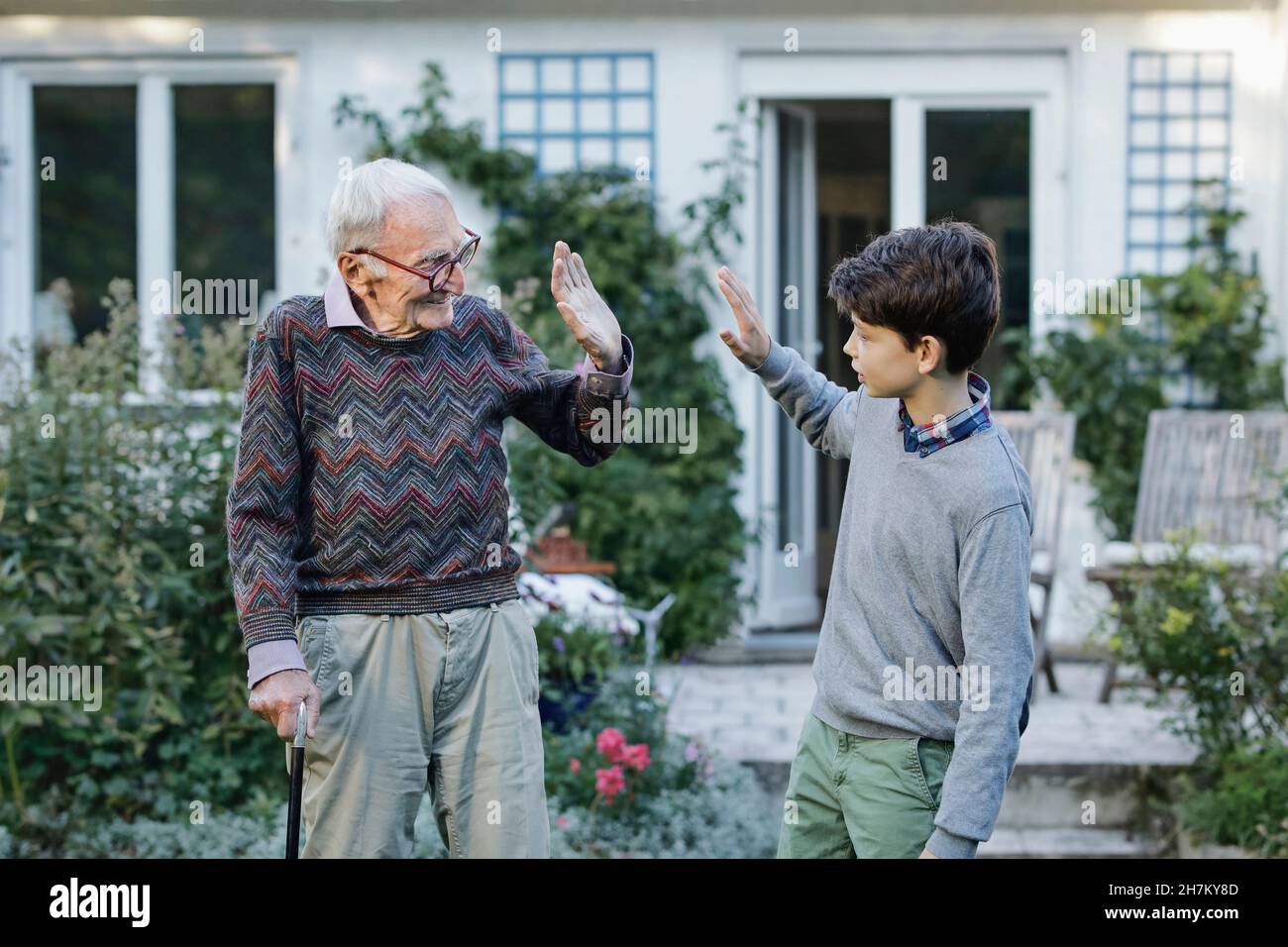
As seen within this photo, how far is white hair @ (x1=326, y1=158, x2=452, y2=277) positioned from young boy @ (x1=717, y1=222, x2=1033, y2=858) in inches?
26.3

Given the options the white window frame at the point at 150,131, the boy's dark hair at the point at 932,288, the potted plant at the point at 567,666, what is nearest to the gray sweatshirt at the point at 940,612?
the boy's dark hair at the point at 932,288

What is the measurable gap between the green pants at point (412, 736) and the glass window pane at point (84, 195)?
505cm

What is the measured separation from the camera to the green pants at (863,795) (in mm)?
2023

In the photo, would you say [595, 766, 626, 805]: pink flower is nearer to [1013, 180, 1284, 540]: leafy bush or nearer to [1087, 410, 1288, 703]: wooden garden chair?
[1087, 410, 1288, 703]: wooden garden chair

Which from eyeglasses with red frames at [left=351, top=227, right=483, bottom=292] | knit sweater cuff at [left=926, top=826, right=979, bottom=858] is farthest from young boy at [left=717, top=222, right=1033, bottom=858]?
eyeglasses with red frames at [left=351, top=227, right=483, bottom=292]

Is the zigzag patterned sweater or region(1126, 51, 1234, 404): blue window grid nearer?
the zigzag patterned sweater

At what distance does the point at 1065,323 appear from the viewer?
21.5 ft

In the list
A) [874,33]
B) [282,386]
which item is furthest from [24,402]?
[874,33]

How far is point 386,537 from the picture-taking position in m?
2.20

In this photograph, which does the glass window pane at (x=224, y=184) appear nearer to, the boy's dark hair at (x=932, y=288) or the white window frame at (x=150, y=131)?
the white window frame at (x=150, y=131)

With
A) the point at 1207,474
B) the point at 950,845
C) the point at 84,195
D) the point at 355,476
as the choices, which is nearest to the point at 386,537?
the point at 355,476

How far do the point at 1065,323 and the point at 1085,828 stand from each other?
2733 millimetres

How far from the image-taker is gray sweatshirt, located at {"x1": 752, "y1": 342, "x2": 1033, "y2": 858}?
1945 mm

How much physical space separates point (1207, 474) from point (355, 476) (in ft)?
15.3
